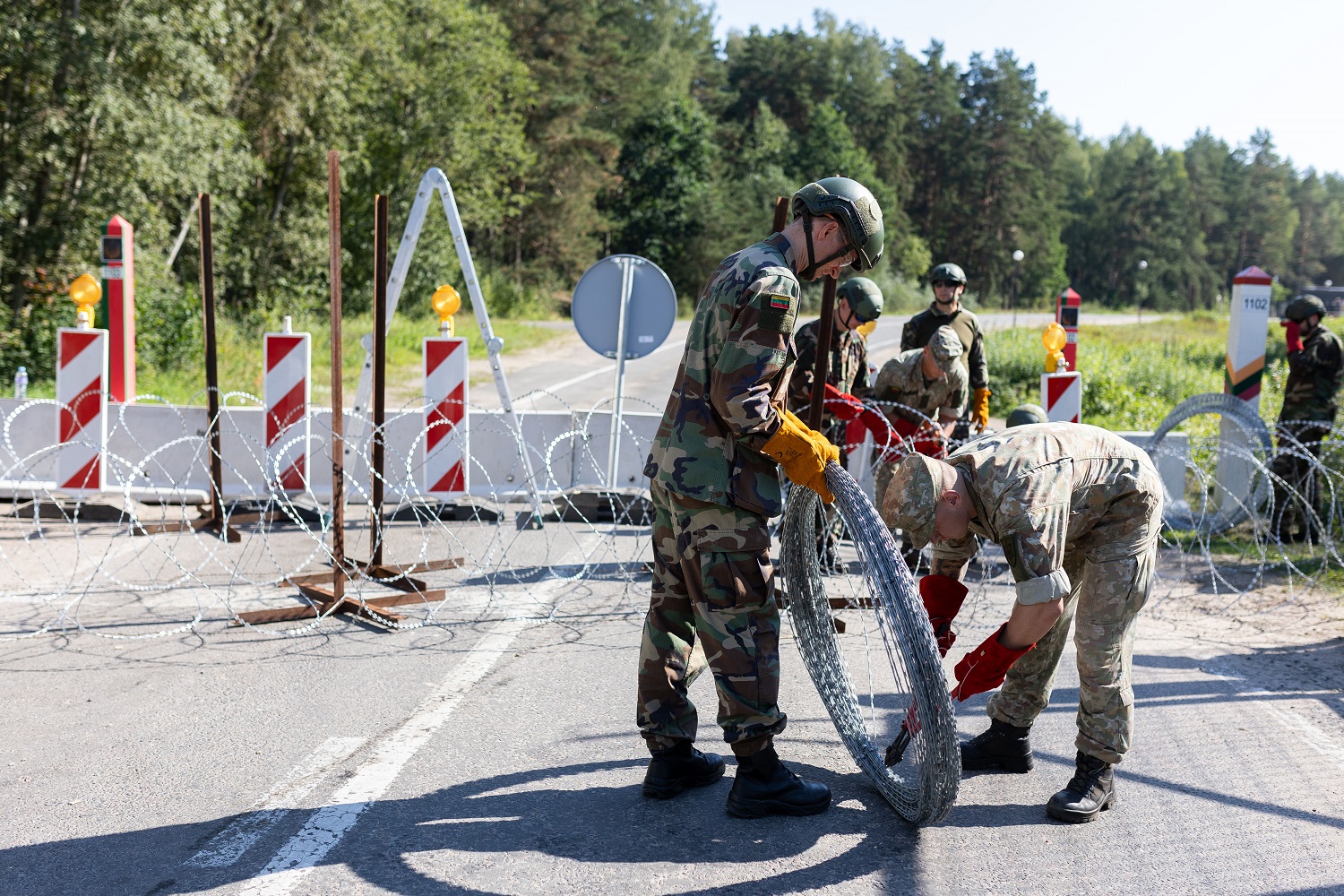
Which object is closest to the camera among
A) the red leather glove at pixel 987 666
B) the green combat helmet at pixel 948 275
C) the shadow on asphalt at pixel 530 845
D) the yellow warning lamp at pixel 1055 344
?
the shadow on asphalt at pixel 530 845

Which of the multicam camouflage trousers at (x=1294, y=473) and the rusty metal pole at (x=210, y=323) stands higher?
the rusty metal pole at (x=210, y=323)

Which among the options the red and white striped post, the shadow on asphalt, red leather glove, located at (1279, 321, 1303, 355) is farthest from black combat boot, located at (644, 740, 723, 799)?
the red and white striped post

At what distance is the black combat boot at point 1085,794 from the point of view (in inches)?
152

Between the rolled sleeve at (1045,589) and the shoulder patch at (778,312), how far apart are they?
1128mm

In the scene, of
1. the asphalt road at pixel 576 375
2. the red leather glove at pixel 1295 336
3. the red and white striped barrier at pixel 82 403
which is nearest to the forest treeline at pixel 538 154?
the asphalt road at pixel 576 375

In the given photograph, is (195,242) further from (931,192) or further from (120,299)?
(931,192)

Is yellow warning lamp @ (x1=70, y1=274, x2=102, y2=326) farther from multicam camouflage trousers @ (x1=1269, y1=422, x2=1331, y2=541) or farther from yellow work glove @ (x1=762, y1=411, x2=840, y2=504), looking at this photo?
multicam camouflage trousers @ (x1=1269, y1=422, x2=1331, y2=541)

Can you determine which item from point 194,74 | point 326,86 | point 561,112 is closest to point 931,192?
point 561,112

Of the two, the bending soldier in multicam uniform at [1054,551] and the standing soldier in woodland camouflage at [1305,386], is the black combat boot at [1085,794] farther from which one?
the standing soldier in woodland camouflage at [1305,386]

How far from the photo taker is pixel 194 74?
18578 millimetres

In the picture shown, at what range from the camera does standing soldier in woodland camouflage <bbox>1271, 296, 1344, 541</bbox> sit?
29.2ft

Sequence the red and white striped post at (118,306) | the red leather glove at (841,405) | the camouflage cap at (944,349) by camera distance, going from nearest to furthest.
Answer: the red leather glove at (841,405)
the camouflage cap at (944,349)
the red and white striped post at (118,306)

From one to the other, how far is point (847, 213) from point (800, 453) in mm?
839

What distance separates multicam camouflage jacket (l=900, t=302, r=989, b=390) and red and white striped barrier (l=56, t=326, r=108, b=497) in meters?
6.29
